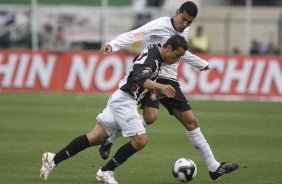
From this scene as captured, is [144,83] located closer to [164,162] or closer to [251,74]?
[164,162]

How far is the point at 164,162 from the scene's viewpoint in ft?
45.2

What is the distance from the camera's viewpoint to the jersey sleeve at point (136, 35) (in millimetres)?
12047

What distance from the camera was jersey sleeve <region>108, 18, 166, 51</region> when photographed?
39.5ft

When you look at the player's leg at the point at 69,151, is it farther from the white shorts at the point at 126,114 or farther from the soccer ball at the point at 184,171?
the soccer ball at the point at 184,171

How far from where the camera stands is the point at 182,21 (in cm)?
1211

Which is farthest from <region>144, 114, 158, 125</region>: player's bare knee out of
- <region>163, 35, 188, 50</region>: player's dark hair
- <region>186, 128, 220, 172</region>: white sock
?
<region>163, 35, 188, 50</region>: player's dark hair

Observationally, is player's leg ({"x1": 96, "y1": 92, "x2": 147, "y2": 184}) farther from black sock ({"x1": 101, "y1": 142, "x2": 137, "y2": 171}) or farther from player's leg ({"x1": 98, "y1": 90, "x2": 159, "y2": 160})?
player's leg ({"x1": 98, "y1": 90, "x2": 159, "y2": 160})

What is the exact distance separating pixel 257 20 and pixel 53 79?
13591 mm

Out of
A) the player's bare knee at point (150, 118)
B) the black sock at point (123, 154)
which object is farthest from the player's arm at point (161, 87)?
the player's bare knee at point (150, 118)

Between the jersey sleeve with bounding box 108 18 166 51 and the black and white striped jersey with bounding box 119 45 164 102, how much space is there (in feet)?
2.70

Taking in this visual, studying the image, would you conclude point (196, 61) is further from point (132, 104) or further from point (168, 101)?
point (132, 104)

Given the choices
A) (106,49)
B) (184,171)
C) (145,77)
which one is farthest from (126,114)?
(184,171)

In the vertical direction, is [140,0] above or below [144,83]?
below

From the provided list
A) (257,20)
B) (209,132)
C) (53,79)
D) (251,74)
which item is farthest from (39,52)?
(257,20)
